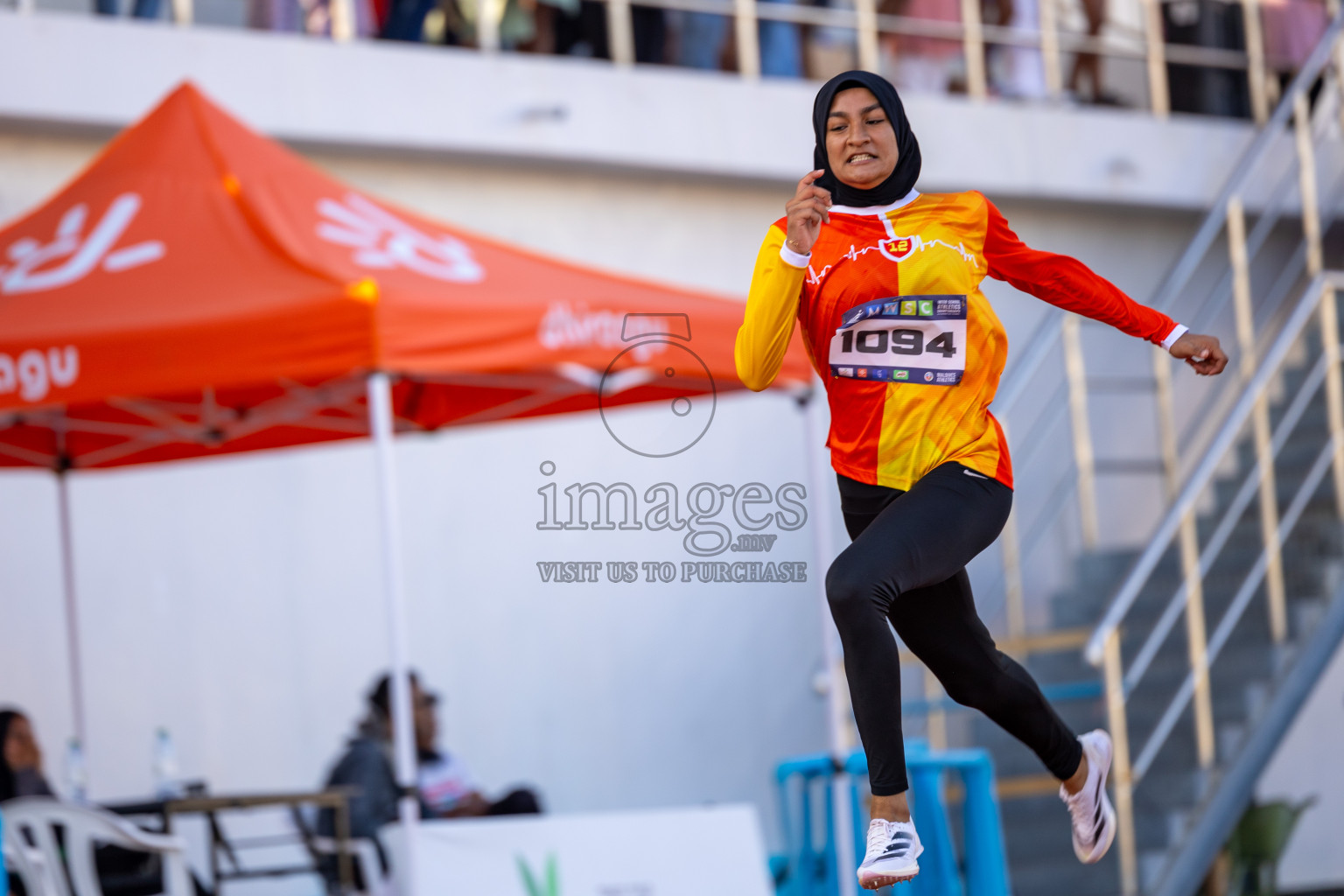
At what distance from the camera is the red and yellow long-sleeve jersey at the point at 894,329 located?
8.00 ft

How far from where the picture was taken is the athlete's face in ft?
7.88

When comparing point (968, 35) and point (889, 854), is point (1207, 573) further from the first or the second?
point (889, 854)

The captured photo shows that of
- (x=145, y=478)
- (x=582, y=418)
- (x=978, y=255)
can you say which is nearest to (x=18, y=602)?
(x=145, y=478)

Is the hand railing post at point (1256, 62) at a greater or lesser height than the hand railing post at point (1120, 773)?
greater

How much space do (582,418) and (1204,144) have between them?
4.12 metres

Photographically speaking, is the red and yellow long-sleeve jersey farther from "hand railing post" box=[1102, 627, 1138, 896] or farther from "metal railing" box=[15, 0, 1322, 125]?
"metal railing" box=[15, 0, 1322, 125]

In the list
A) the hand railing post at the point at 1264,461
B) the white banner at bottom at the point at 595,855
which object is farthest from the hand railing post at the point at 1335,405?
the white banner at bottom at the point at 595,855

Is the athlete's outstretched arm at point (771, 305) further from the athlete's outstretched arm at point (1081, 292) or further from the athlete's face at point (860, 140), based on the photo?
the athlete's outstretched arm at point (1081, 292)

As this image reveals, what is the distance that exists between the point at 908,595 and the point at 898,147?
0.70m

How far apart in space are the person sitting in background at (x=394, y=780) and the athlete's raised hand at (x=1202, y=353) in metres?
4.24

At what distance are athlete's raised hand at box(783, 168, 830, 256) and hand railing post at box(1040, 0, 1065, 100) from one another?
7.83 metres

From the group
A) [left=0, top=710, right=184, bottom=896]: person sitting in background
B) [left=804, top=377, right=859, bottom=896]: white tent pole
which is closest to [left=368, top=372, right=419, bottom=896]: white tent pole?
[left=0, top=710, right=184, bottom=896]: person sitting in background

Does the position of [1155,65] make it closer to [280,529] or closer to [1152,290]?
[1152,290]

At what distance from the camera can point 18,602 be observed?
24.2 feet
